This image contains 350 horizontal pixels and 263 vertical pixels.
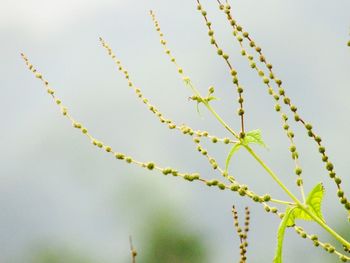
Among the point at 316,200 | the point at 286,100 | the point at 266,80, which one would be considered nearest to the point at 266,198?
the point at 316,200

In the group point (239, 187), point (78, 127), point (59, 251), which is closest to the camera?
point (239, 187)

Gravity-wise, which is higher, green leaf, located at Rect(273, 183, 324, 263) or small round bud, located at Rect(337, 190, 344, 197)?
small round bud, located at Rect(337, 190, 344, 197)

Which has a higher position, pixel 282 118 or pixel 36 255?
pixel 36 255

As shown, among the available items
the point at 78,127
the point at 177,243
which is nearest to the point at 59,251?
the point at 177,243

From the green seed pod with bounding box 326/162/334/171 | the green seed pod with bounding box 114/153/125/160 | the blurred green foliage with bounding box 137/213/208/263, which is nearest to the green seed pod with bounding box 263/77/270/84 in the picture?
the green seed pod with bounding box 326/162/334/171

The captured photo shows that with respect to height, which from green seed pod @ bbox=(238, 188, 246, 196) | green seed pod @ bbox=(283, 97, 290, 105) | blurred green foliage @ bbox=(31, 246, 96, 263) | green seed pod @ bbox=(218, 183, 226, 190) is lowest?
green seed pod @ bbox=(238, 188, 246, 196)

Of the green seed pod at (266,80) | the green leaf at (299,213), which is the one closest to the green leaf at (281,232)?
the green leaf at (299,213)

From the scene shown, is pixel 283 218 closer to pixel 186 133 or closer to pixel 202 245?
pixel 186 133

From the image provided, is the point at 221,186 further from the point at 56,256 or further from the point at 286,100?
the point at 56,256

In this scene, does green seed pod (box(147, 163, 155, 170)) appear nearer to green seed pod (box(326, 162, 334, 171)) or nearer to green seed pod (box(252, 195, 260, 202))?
green seed pod (box(252, 195, 260, 202))
